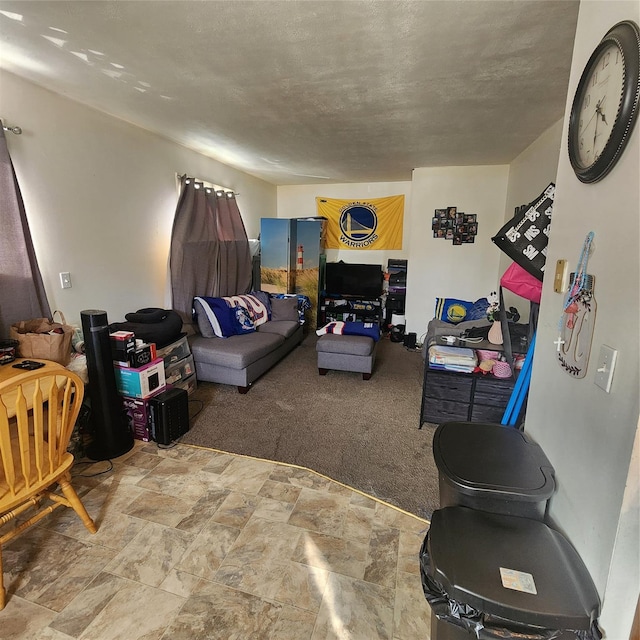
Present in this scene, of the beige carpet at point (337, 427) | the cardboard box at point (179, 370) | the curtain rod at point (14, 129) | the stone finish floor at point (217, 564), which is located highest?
the curtain rod at point (14, 129)

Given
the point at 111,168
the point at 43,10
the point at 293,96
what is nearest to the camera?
the point at 43,10

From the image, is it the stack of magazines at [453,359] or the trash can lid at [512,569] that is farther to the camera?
the stack of magazines at [453,359]

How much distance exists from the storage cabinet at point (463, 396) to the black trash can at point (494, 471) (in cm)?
115

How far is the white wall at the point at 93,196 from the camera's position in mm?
2268

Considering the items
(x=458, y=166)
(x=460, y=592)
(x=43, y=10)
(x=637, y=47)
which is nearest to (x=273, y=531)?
(x=460, y=592)

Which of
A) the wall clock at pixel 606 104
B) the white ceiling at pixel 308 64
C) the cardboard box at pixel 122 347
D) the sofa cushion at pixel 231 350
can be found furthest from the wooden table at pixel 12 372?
the wall clock at pixel 606 104

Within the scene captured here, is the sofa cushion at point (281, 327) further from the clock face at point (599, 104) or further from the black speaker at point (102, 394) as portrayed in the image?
the clock face at point (599, 104)

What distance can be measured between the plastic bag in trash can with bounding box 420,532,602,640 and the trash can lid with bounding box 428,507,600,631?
37 mm

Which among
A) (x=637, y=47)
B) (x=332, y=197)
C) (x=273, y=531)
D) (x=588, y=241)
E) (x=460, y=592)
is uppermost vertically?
(x=332, y=197)

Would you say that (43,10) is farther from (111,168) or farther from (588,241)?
(588,241)

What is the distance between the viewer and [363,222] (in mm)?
5574

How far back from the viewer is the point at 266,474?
2113mm

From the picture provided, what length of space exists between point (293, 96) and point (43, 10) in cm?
130

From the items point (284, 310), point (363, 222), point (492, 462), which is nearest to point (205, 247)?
point (284, 310)
